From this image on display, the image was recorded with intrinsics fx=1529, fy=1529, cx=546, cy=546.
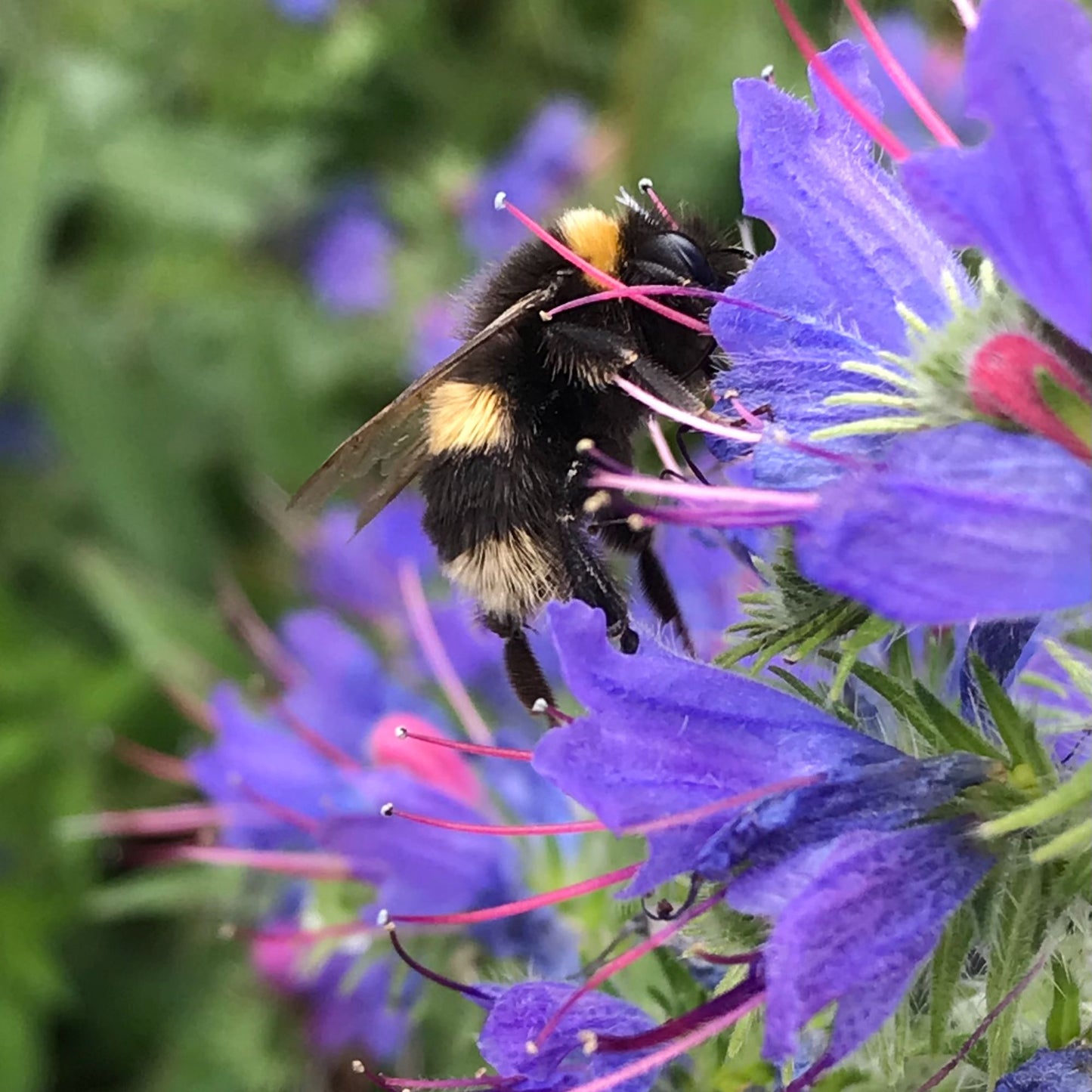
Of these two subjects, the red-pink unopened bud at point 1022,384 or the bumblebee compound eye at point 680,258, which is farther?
the bumblebee compound eye at point 680,258

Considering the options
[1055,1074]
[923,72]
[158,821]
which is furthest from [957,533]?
[923,72]

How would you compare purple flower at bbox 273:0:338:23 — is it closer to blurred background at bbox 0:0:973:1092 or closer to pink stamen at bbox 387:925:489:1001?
blurred background at bbox 0:0:973:1092

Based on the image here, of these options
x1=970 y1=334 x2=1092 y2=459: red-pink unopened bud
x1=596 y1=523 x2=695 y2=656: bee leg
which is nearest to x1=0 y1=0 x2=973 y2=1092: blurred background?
x1=596 y1=523 x2=695 y2=656: bee leg

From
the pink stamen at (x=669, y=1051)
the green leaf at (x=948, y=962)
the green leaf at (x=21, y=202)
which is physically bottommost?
the green leaf at (x=948, y=962)

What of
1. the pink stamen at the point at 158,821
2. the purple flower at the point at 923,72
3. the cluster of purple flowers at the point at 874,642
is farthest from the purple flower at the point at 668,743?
the purple flower at the point at 923,72

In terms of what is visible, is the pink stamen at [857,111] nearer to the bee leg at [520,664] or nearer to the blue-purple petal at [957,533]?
the blue-purple petal at [957,533]

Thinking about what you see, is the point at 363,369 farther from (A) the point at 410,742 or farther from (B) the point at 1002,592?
(B) the point at 1002,592

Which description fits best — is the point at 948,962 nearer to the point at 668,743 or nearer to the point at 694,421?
the point at 668,743
